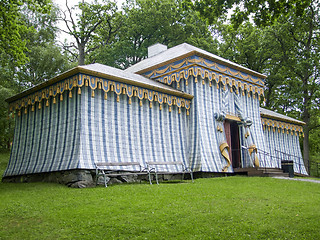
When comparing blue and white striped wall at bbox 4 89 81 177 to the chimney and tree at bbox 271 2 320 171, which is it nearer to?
the chimney

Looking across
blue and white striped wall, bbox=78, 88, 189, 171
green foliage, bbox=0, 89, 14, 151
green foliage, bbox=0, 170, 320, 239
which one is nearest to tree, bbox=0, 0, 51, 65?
blue and white striped wall, bbox=78, 88, 189, 171

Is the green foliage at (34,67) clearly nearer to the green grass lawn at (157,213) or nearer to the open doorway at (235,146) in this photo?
the open doorway at (235,146)

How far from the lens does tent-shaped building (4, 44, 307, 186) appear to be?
1296 centimetres

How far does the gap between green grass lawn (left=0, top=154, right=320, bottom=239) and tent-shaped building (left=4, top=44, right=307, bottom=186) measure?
7.46ft

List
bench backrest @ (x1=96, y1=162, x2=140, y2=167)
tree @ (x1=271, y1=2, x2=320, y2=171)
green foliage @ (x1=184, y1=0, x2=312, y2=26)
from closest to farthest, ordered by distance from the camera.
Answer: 1. green foliage @ (x1=184, y1=0, x2=312, y2=26)
2. bench backrest @ (x1=96, y1=162, x2=140, y2=167)
3. tree @ (x1=271, y1=2, x2=320, y2=171)

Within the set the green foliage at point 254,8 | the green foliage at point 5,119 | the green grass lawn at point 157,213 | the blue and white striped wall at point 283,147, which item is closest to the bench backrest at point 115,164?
the green grass lawn at point 157,213

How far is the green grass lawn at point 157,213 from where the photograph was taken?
23.2ft

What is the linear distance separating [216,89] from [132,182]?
6.74 m

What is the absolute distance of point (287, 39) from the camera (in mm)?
29438

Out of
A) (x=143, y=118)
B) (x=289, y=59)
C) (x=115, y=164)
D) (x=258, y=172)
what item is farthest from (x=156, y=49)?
(x=289, y=59)

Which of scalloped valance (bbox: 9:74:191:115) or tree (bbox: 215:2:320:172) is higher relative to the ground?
tree (bbox: 215:2:320:172)

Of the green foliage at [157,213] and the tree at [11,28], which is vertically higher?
the tree at [11,28]

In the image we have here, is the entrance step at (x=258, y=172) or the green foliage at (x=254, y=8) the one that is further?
the entrance step at (x=258, y=172)

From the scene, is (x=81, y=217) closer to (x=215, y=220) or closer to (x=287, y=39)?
(x=215, y=220)
